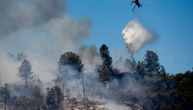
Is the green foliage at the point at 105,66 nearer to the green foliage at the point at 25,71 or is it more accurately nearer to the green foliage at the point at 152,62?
the green foliage at the point at 152,62

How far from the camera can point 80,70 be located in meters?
136

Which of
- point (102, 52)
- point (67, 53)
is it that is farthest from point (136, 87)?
point (67, 53)

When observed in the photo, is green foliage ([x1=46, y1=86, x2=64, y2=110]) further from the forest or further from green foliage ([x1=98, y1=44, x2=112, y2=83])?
green foliage ([x1=98, y1=44, x2=112, y2=83])

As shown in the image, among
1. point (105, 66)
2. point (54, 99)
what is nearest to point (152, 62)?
point (105, 66)

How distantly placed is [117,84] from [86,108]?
16.7 m

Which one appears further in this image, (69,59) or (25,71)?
(25,71)

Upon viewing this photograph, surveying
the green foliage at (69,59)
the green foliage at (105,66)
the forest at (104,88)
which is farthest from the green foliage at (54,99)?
the green foliage at (105,66)

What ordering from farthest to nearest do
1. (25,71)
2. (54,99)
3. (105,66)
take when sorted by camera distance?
(25,71), (105,66), (54,99)

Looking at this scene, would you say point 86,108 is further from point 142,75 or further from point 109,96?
point 142,75

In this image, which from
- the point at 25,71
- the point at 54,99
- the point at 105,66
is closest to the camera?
the point at 54,99

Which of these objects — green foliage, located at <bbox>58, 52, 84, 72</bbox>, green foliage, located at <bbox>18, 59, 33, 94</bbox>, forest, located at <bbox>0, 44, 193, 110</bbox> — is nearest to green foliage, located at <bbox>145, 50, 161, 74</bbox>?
forest, located at <bbox>0, 44, 193, 110</bbox>

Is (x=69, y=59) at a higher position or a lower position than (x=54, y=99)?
higher

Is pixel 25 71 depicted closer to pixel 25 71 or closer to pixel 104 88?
pixel 25 71

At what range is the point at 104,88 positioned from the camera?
14038cm
